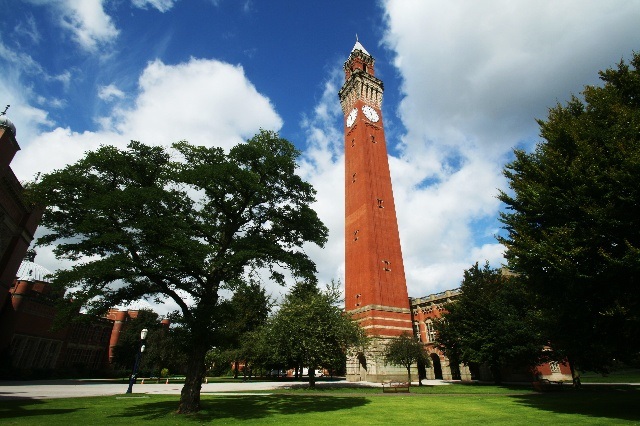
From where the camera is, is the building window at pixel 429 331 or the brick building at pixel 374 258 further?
the building window at pixel 429 331

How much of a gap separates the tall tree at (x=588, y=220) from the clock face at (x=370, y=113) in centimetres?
3814

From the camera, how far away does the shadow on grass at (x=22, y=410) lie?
12.0 m

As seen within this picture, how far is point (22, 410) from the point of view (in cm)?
1302

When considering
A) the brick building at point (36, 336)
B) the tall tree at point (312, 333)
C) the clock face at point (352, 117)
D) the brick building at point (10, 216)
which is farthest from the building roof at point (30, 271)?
the clock face at point (352, 117)

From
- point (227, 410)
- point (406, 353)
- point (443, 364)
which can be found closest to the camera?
point (227, 410)

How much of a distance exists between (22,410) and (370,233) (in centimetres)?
3776

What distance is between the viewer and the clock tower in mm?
41562

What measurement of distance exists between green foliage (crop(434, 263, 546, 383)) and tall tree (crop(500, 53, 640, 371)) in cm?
1511

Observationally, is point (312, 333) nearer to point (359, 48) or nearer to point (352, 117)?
point (352, 117)

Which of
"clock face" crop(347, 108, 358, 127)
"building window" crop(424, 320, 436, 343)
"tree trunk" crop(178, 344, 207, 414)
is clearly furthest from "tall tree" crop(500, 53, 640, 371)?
"clock face" crop(347, 108, 358, 127)

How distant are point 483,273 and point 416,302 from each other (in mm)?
17522

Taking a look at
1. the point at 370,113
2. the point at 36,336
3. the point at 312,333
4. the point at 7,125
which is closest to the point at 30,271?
the point at 36,336

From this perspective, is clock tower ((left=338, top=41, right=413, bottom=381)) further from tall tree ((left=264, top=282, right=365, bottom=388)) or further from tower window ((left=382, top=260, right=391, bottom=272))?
tall tree ((left=264, top=282, right=365, bottom=388))

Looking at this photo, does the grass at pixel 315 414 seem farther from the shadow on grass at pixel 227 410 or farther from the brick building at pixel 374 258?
the brick building at pixel 374 258
